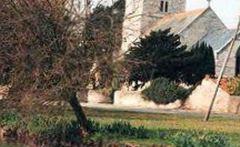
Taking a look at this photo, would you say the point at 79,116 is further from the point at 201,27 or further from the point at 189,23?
the point at 201,27

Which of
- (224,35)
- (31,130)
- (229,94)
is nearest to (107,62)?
(31,130)

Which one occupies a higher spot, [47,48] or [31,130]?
[47,48]

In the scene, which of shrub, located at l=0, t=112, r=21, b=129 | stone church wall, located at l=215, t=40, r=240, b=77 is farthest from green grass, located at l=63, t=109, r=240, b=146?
stone church wall, located at l=215, t=40, r=240, b=77

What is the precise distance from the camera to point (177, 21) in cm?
8306

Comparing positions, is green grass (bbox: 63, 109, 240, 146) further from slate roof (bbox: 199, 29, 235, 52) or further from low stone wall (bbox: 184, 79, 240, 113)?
slate roof (bbox: 199, 29, 235, 52)

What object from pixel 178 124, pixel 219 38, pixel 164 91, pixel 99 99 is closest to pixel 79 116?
pixel 178 124

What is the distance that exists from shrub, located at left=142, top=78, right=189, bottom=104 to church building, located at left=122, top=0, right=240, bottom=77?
35.6 feet

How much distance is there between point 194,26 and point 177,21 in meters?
4.12

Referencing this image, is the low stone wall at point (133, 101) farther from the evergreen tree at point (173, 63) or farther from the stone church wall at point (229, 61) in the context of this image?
the stone church wall at point (229, 61)

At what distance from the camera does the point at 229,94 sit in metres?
48.2

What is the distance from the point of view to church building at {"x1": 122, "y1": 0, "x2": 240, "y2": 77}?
71000 mm

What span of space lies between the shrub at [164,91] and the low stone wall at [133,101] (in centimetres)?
40

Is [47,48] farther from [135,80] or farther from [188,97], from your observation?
[135,80]

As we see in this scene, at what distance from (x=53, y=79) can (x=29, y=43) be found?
1.34 metres
